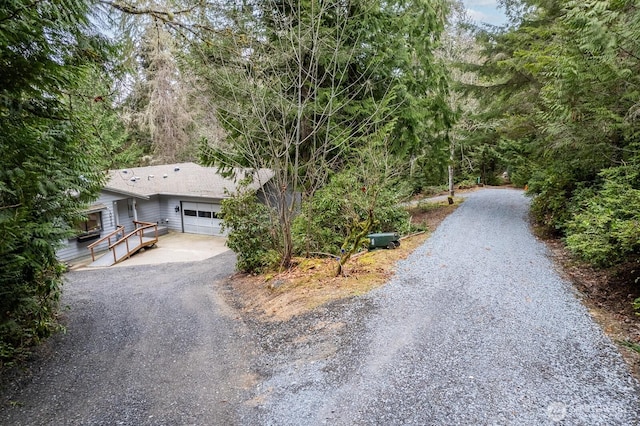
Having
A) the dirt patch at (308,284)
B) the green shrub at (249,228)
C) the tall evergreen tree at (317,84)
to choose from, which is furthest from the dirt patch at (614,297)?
the green shrub at (249,228)

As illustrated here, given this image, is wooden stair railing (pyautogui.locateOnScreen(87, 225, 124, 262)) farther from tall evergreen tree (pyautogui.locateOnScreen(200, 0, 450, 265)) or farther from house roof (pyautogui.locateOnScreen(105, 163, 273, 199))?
tall evergreen tree (pyautogui.locateOnScreen(200, 0, 450, 265))

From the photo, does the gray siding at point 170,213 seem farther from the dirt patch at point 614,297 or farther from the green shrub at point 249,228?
the dirt patch at point 614,297

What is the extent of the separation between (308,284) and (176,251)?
1010 centimetres

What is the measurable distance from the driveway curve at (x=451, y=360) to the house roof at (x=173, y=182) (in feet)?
37.3

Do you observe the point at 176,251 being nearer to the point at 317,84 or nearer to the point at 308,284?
the point at 308,284

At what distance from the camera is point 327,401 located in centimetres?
370

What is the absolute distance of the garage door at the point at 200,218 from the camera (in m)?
17.6

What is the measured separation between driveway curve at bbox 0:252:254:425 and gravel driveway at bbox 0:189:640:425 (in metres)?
0.02

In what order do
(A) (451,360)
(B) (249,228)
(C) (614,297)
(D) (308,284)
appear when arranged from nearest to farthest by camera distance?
(A) (451,360) → (C) (614,297) → (D) (308,284) → (B) (249,228)

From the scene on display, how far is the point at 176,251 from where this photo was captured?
1517 cm

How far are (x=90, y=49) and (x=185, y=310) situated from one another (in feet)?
16.4

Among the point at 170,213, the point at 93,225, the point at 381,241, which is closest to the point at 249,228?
the point at 381,241

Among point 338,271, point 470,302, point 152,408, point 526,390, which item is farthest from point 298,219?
point 526,390

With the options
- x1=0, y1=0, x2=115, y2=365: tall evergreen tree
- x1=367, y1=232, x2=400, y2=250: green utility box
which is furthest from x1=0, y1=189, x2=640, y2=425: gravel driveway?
x1=367, y1=232, x2=400, y2=250: green utility box
